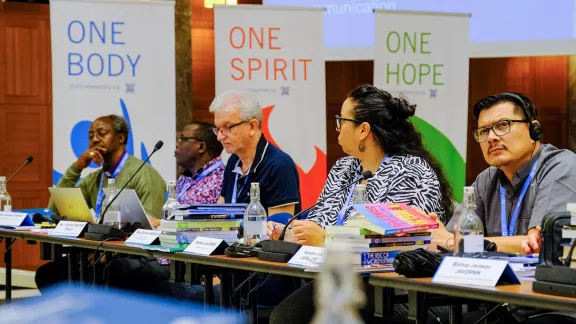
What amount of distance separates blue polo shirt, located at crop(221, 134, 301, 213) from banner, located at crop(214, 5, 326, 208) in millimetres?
1804

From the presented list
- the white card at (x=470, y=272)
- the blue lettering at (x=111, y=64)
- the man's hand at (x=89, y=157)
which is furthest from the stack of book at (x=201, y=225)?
the blue lettering at (x=111, y=64)

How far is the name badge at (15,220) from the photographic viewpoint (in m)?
4.16

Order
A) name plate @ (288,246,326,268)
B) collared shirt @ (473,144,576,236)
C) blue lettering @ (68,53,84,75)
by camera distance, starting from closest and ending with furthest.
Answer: name plate @ (288,246,326,268) → collared shirt @ (473,144,576,236) → blue lettering @ (68,53,84,75)

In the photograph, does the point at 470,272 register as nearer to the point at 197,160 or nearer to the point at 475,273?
the point at 475,273

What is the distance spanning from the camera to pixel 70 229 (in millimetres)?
3668

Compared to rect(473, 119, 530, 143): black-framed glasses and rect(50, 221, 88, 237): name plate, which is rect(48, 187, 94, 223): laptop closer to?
rect(50, 221, 88, 237): name plate

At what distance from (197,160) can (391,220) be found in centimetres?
221

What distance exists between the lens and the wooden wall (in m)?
6.63

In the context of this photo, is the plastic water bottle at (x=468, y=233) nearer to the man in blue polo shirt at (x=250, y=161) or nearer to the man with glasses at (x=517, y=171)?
the man with glasses at (x=517, y=171)

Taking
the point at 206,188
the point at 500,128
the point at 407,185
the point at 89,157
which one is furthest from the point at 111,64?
the point at 500,128

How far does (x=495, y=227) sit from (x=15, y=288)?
4659 millimetres

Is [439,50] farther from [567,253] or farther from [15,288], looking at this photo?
[567,253]

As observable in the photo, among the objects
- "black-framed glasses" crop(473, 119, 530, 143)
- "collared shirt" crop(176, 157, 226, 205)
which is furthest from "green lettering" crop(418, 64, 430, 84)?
"black-framed glasses" crop(473, 119, 530, 143)

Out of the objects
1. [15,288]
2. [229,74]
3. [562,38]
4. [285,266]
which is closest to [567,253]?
[285,266]
